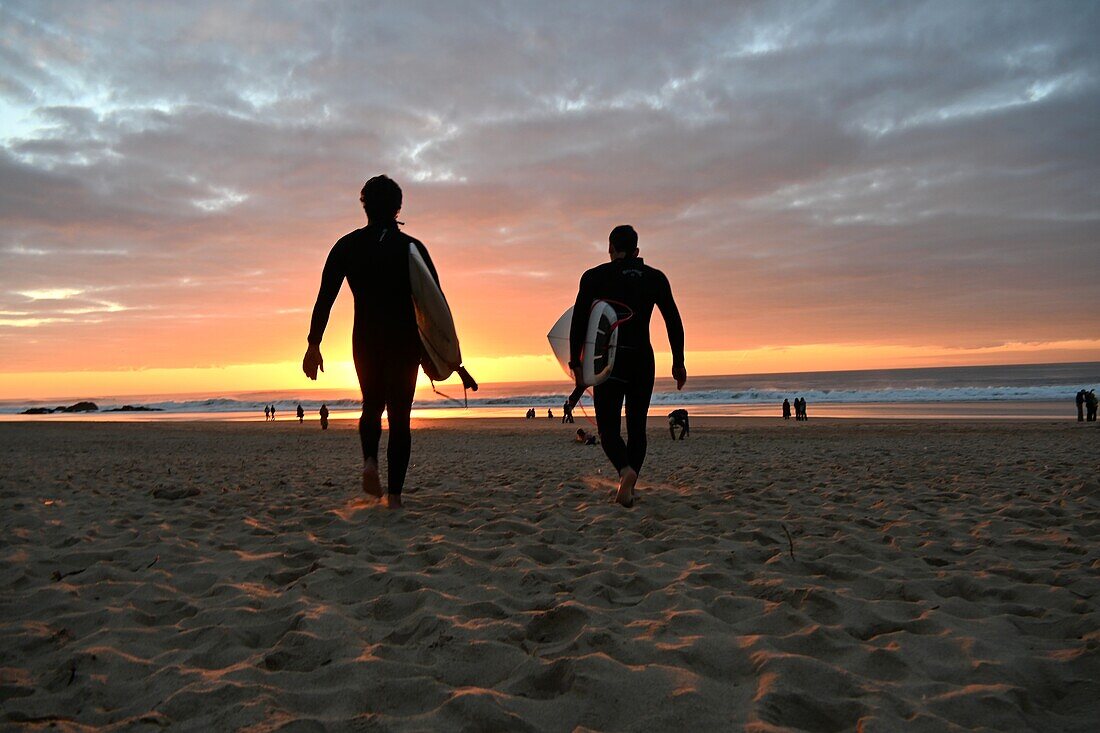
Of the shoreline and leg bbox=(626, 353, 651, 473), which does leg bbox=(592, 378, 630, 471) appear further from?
the shoreline

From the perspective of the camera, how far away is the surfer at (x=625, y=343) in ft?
15.9

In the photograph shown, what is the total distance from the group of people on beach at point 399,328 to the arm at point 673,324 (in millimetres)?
17

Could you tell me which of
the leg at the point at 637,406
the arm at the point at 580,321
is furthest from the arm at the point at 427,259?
the leg at the point at 637,406

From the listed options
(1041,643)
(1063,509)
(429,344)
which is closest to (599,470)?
(429,344)

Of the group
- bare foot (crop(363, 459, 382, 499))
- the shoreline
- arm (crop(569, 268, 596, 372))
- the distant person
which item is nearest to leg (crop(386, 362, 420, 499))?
bare foot (crop(363, 459, 382, 499))

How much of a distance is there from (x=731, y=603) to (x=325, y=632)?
1513 millimetres

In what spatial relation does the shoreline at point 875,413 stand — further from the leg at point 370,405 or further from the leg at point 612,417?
the leg at point 370,405

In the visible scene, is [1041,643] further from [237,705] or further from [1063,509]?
[1063,509]

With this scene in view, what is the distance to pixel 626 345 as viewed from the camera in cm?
484

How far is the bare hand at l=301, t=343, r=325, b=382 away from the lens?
14.8 ft

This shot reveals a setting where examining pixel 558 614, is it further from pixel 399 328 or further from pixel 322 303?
pixel 322 303

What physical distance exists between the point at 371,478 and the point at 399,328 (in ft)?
3.56

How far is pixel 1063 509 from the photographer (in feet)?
14.2

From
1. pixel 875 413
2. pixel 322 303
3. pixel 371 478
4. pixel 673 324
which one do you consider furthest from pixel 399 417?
pixel 875 413
